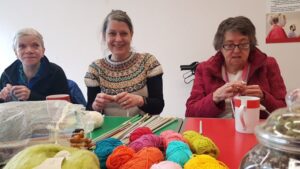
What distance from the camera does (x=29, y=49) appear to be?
5.15ft

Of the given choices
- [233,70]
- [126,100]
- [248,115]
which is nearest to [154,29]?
[233,70]

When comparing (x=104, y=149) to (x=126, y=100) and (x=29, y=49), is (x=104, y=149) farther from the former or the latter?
(x=29, y=49)

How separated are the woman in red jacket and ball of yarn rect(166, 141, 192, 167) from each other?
700 mm

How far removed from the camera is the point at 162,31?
96.3 inches

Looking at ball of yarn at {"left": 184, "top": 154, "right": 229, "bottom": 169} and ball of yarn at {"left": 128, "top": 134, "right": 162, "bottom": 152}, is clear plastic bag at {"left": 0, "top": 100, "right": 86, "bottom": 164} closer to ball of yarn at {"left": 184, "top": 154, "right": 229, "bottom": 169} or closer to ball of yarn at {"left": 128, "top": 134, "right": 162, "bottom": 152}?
ball of yarn at {"left": 128, "top": 134, "right": 162, "bottom": 152}

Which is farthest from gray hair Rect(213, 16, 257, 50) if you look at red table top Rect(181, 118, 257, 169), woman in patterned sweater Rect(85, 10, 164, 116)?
red table top Rect(181, 118, 257, 169)

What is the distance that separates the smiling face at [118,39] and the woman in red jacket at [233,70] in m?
0.42

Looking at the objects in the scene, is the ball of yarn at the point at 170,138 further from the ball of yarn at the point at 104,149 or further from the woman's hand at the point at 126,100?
the woman's hand at the point at 126,100

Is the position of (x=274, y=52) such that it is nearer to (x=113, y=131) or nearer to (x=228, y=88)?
(x=228, y=88)

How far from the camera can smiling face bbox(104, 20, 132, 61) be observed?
1554 millimetres

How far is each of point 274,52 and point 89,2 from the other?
1.60m

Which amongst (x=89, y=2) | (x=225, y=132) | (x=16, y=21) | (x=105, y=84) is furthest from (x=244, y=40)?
(x=16, y=21)

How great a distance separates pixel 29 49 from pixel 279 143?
4.87ft

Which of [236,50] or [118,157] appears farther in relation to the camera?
[236,50]
